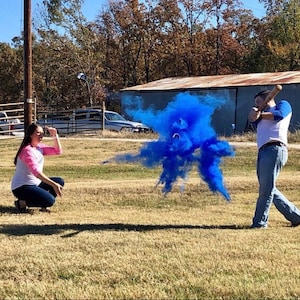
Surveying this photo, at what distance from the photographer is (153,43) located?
151ft

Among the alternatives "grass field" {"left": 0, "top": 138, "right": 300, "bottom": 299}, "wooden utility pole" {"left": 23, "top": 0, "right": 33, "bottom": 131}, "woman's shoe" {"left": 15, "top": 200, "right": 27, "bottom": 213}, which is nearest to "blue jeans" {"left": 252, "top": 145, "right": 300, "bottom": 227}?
"grass field" {"left": 0, "top": 138, "right": 300, "bottom": 299}

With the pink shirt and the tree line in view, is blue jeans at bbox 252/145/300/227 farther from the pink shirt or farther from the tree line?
the tree line

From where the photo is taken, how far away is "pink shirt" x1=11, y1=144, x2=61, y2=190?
24.9 feet

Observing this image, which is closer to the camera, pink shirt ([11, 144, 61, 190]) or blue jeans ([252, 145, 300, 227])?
blue jeans ([252, 145, 300, 227])

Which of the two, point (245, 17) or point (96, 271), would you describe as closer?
point (96, 271)

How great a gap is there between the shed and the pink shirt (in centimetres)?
1770

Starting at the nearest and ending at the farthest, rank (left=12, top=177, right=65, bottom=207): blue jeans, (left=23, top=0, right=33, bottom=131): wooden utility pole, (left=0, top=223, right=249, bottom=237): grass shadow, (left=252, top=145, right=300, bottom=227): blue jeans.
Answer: (left=0, top=223, right=249, bottom=237): grass shadow, (left=252, top=145, right=300, bottom=227): blue jeans, (left=12, top=177, right=65, bottom=207): blue jeans, (left=23, top=0, right=33, bottom=131): wooden utility pole

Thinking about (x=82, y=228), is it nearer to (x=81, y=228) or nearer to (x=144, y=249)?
(x=81, y=228)

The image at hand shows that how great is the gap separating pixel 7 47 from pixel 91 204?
46.7 m

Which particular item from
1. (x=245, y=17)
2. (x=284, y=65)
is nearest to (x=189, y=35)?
(x=245, y=17)

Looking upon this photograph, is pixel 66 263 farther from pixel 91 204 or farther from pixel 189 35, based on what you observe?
pixel 189 35

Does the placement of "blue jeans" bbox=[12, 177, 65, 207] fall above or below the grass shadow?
above

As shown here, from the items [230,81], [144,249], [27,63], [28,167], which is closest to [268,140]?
[144,249]

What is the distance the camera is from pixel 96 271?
4.67 m
